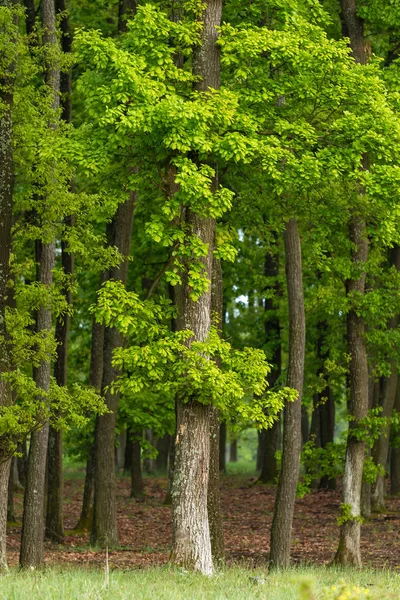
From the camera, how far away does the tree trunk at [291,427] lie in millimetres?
20031

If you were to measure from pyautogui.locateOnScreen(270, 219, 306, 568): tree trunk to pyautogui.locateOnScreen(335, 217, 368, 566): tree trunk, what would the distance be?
140cm

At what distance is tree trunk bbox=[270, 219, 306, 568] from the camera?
65.7 feet

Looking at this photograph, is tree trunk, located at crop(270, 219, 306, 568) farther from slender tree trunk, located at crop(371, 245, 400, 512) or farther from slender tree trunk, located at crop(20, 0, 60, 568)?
slender tree trunk, located at crop(371, 245, 400, 512)

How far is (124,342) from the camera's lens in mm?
25844

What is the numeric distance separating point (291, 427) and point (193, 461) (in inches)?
176

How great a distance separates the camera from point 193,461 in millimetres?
16469

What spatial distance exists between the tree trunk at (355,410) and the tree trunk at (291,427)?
1397 millimetres

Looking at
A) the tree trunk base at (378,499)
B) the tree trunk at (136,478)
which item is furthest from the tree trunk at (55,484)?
the tree trunk base at (378,499)

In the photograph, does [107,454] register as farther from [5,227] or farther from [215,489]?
[5,227]

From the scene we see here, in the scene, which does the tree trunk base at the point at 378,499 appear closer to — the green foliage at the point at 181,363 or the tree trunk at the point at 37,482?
the tree trunk at the point at 37,482

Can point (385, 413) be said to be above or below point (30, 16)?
below

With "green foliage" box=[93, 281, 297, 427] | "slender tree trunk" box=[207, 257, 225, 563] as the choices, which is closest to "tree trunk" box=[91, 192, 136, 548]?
"slender tree trunk" box=[207, 257, 225, 563]

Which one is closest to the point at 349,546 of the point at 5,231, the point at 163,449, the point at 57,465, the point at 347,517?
the point at 347,517

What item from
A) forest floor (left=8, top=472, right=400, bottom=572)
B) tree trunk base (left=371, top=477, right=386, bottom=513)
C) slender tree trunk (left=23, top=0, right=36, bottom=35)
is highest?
slender tree trunk (left=23, top=0, right=36, bottom=35)
